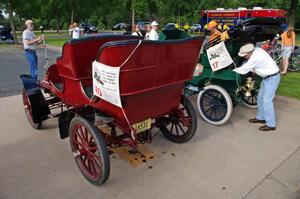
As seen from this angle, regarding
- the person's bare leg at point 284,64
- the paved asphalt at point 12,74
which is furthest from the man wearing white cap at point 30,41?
the person's bare leg at point 284,64

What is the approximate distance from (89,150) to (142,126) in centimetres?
66

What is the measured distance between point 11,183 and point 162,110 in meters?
1.92

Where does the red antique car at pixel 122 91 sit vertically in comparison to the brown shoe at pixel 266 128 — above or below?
above

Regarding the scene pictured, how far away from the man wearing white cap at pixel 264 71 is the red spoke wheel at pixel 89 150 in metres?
2.41

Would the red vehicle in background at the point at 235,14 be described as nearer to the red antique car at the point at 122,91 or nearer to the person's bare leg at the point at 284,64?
the person's bare leg at the point at 284,64

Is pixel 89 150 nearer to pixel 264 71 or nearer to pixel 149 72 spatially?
pixel 149 72

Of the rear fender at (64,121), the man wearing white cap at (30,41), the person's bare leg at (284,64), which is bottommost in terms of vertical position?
the person's bare leg at (284,64)

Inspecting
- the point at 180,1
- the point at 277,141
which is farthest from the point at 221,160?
the point at 180,1

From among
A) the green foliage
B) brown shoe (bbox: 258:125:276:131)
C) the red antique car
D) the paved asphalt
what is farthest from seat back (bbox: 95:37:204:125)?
the green foliage

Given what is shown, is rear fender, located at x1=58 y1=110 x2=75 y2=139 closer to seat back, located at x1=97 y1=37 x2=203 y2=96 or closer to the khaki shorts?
seat back, located at x1=97 y1=37 x2=203 y2=96

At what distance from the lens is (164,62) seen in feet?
9.34

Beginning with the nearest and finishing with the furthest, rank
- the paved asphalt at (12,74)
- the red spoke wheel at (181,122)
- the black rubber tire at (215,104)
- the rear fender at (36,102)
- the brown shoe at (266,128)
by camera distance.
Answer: the red spoke wheel at (181,122) → the rear fender at (36,102) → the brown shoe at (266,128) → the black rubber tire at (215,104) → the paved asphalt at (12,74)

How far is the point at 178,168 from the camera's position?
11.2ft

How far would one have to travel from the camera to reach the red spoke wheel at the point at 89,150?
2.85 meters
